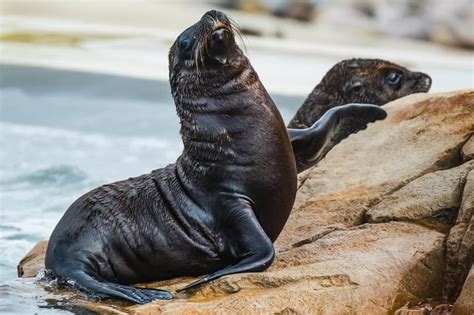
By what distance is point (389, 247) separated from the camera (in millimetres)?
5145

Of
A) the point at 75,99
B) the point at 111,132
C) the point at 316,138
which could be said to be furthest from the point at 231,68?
the point at 75,99

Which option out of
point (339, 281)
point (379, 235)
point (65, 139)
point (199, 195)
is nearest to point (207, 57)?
point (199, 195)

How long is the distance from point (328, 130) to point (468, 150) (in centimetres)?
91

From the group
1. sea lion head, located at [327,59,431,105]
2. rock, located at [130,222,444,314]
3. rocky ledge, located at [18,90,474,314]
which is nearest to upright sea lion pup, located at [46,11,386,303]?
rocky ledge, located at [18,90,474,314]

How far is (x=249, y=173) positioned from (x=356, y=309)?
922 millimetres

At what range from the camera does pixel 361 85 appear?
8680 millimetres

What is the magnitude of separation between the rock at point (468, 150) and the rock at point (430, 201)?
0.16 metres

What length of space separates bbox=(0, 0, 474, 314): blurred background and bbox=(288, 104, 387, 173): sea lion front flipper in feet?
5.86

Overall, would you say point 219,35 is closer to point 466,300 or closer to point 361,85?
point 466,300

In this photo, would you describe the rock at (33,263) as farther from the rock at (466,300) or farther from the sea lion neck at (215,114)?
the rock at (466,300)

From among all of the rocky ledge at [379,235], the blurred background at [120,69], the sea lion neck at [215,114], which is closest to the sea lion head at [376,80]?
the rocky ledge at [379,235]

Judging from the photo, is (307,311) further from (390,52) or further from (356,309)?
(390,52)

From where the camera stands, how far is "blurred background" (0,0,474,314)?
34.5 feet

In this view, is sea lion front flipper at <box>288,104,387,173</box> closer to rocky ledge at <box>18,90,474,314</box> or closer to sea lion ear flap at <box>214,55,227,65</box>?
rocky ledge at <box>18,90,474,314</box>
